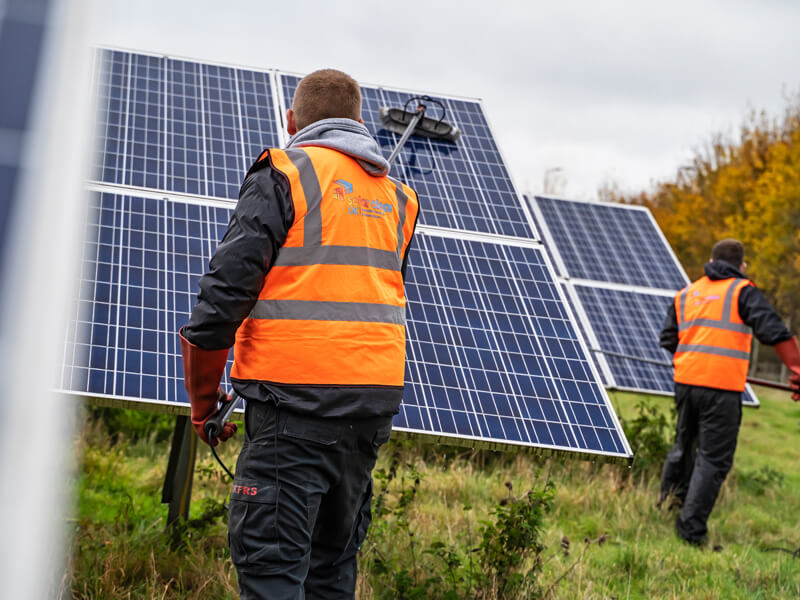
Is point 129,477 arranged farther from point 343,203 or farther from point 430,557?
point 343,203

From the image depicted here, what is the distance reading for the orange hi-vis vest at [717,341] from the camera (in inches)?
291

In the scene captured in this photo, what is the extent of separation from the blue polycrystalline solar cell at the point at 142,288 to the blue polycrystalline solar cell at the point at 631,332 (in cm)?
558

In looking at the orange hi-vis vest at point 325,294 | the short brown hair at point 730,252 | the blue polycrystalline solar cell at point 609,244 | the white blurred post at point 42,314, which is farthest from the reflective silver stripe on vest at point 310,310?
the blue polycrystalline solar cell at point 609,244

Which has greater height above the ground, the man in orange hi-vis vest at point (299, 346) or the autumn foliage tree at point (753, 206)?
the autumn foliage tree at point (753, 206)

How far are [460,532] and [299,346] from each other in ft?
11.7

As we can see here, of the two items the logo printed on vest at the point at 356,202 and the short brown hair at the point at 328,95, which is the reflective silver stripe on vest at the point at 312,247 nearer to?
the logo printed on vest at the point at 356,202

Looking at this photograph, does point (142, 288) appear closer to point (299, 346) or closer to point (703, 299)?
point (299, 346)

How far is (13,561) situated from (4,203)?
22 centimetres

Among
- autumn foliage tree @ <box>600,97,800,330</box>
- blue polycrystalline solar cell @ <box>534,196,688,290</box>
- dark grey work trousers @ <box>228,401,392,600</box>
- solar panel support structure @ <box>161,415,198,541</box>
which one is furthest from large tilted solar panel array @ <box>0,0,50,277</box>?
autumn foliage tree @ <box>600,97,800,330</box>

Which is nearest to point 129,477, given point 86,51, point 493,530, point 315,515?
point 493,530

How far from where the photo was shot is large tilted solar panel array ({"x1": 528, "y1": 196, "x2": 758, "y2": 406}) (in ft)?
31.2

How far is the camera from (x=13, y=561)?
1.74 ft

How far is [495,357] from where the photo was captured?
4.57 metres

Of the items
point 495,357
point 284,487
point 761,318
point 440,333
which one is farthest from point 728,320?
point 284,487
